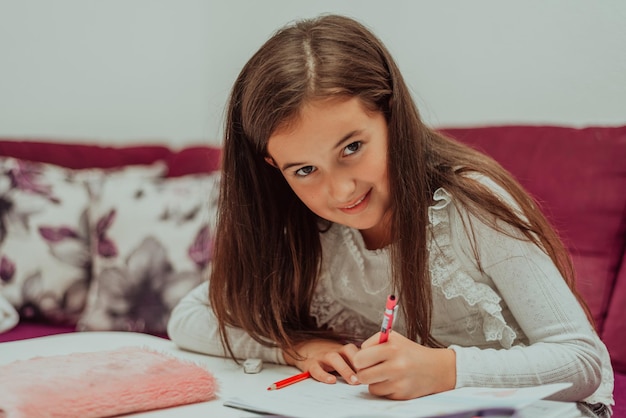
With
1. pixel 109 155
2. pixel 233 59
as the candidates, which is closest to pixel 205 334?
pixel 109 155

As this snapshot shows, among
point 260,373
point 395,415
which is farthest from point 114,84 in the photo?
point 395,415

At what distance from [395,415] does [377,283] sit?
1.45 ft

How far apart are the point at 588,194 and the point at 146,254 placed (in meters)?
0.96

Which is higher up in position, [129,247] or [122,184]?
[122,184]

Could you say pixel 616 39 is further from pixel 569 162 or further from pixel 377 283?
pixel 377 283

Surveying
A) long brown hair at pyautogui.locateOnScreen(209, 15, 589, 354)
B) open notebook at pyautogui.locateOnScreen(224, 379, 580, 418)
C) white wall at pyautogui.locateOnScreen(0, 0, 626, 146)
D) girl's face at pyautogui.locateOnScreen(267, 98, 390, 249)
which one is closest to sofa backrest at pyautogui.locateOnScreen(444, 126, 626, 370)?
white wall at pyautogui.locateOnScreen(0, 0, 626, 146)

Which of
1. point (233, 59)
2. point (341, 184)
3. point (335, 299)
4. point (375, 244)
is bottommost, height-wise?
point (335, 299)

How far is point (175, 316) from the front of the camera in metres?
1.36

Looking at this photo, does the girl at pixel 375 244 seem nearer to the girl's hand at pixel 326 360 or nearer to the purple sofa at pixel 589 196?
the girl's hand at pixel 326 360

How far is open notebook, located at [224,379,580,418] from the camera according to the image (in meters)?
0.78

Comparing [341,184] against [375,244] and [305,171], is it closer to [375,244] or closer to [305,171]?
[305,171]

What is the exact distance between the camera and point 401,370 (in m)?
0.93

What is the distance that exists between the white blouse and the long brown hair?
0.03 m

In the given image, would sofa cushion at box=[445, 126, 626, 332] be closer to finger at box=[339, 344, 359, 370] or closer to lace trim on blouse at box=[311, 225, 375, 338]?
lace trim on blouse at box=[311, 225, 375, 338]
